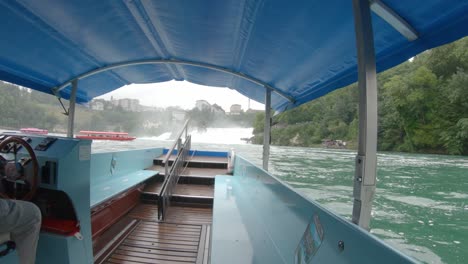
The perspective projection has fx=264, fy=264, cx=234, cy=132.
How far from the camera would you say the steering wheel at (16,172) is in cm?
137

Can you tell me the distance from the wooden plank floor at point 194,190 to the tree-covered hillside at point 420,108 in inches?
709

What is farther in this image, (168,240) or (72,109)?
(72,109)

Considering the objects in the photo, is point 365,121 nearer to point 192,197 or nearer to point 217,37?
point 217,37

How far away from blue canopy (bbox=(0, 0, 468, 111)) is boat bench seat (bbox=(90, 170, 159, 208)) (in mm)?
1275

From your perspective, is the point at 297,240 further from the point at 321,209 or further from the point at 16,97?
the point at 16,97

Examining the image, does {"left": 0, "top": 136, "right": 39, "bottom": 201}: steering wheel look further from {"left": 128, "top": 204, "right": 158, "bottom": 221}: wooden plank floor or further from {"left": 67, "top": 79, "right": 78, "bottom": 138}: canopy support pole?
{"left": 128, "top": 204, "right": 158, "bottom": 221}: wooden plank floor

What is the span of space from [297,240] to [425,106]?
1335 inches

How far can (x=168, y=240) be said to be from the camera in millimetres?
2541

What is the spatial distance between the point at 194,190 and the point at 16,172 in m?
2.77

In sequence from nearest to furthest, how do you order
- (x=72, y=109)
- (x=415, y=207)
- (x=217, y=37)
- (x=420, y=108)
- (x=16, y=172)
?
(x=16, y=172)
(x=217, y=37)
(x=72, y=109)
(x=415, y=207)
(x=420, y=108)

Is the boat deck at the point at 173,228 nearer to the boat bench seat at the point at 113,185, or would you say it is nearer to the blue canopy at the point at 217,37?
the boat bench seat at the point at 113,185

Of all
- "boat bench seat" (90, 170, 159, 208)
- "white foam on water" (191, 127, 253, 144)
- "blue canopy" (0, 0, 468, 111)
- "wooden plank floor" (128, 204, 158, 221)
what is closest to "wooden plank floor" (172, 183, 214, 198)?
"wooden plank floor" (128, 204, 158, 221)

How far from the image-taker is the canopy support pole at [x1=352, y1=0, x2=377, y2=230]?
1.07 metres

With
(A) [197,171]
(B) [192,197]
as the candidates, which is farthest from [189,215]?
→ (A) [197,171]
